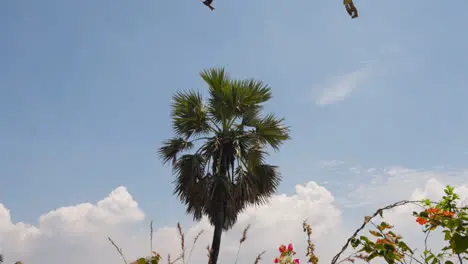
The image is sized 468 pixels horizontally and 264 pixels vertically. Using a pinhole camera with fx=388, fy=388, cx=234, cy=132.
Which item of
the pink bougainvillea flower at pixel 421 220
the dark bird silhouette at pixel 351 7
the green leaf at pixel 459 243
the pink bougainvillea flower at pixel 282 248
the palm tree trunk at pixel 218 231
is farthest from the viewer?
the palm tree trunk at pixel 218 231

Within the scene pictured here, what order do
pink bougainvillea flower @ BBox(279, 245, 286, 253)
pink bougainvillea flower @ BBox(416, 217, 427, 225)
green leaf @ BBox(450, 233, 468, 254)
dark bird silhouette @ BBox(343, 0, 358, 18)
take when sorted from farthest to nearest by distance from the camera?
pink bougainvillea flower @ BBox(279, 245, 286, 253) < pink bougainvillea flower @ BBox(416, 217, 427, 225) < green leaf @ BBox(450, 233, 468, 254) < dark bird silhouette @ BBox(343, 0, 358, 18)

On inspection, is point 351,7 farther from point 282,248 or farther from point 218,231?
point 218,231

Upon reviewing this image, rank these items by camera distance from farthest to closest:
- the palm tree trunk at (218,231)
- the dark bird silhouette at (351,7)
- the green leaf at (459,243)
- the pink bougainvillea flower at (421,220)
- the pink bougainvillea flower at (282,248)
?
1. the palm tree trunk at (218,231)
2. the pink bougainvillea flower at (282,248)
3. the pink bougainvillea flower at (421,220)
4. the green leaf at (459,243)
5. the dark bird silhouette at (351,7)

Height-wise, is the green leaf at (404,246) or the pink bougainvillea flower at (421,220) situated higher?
the pink bougainvillea flower at (421,220)

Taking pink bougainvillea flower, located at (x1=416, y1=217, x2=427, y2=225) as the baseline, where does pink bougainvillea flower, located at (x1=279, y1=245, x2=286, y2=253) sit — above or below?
above

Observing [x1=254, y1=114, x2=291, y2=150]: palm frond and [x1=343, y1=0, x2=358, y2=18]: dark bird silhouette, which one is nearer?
[x1=343, y1=0, x2=358, y2=18]: dark bird silhouette

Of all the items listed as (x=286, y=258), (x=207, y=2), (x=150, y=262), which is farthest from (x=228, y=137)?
(x=207, y=2)

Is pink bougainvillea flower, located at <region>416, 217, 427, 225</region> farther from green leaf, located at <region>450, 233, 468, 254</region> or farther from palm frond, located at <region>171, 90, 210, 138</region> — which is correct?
palm frond, located at <region>171, 90, 210, 138</region>

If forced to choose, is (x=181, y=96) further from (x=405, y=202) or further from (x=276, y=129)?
(x=405, y=202)

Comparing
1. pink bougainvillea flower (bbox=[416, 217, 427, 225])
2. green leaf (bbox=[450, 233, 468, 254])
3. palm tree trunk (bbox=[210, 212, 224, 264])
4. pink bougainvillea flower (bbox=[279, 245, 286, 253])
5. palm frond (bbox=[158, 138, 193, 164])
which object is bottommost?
green leaf (bbox=[450, 233, 468, 254])

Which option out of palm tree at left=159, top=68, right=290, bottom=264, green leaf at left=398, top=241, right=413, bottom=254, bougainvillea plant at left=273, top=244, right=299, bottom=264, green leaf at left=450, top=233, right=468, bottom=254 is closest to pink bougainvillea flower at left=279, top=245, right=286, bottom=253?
bougainvillea plant at left=273, top=244, right=299, bottom=264

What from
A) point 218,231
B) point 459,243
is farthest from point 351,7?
point 218,231

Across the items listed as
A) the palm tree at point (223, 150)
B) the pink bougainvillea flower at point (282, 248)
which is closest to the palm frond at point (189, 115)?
the palm tree at point (223, 150)

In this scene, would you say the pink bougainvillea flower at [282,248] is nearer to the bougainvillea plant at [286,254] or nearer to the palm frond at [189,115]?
the bougainvillea plant at [286,254]
